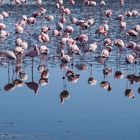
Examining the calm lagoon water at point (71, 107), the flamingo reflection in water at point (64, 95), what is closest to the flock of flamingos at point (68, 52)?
the flamingo reflection in water at point (64, 95)

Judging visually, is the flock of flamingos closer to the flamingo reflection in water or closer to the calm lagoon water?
the flamingo reflection in water

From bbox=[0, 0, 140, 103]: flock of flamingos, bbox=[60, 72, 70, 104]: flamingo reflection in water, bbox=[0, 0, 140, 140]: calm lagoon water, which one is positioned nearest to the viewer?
bbox=[0, 0, 140, 140]: calm lagoon water

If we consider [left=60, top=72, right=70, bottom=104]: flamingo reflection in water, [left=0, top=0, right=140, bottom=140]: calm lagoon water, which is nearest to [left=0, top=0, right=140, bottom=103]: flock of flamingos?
[left=60, top=72, right=70, bottom=104]: flamingo reflection in water

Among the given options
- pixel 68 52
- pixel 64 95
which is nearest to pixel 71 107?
pixel 64 95

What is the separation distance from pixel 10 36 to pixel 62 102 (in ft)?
23.3

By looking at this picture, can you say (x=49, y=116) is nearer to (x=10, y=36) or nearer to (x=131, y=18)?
(x=10, y=36)

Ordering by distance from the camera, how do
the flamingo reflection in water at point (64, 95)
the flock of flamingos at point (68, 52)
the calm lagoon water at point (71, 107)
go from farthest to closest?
1. the flock of flamingos at point (68, 52)
2. the flamingo reflection in water at point (64, 95)
3. the calm lagoon water at point (71, 107)

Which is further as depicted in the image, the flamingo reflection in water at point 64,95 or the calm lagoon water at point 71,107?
the flamingo reflection in water at point 64,95

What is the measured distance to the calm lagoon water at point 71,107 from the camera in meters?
8.88

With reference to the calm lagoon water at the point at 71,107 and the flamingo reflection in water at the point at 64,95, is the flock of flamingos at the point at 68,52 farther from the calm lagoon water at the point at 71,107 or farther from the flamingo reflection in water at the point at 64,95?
the calm lagoon water at the point at 71,107

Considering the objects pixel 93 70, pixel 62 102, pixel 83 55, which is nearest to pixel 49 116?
pixel 62 102

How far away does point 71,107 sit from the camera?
10.3 m

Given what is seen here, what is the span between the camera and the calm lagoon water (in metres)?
8.88

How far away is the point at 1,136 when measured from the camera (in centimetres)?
858
